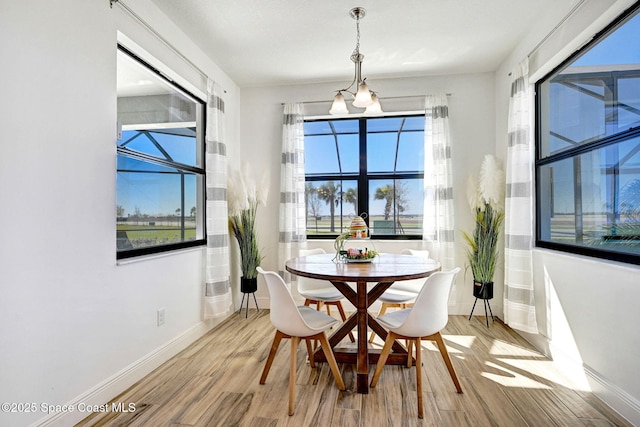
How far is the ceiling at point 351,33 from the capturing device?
8.16 feet

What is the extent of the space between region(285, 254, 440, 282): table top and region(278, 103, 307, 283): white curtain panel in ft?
3.77

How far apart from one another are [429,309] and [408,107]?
8.80ft

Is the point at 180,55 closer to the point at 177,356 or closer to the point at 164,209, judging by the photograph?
the point at 164,209

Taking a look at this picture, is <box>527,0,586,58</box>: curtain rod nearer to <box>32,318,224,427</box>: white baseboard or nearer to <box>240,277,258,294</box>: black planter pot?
<box>240,277,258,294</box>: black planter pot

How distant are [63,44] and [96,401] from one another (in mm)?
2005

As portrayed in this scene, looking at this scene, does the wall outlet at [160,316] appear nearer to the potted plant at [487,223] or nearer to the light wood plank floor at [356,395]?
the light wood plank floor at [356,395]

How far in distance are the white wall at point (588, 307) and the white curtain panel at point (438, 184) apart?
926 mm

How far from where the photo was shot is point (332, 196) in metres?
4.11

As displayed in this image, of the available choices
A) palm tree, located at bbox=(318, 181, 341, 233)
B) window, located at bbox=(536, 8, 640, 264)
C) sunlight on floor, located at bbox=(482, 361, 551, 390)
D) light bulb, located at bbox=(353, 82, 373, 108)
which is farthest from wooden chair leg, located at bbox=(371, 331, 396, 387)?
palm tree, located at bbox=(318, 181, 341, 233)

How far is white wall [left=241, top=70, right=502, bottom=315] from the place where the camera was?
12.2 ft

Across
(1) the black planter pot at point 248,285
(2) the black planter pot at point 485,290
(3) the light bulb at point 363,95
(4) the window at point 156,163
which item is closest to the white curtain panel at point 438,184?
(2) the black planter pot at point 485,290

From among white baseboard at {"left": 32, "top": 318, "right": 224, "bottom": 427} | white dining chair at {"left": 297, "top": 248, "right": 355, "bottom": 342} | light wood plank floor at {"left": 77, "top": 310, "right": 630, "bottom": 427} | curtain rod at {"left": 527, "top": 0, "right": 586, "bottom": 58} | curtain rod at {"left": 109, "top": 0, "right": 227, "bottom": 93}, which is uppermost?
curtain rod at {"left": 527, "top": 0, "right": 586, "bottom": 58}

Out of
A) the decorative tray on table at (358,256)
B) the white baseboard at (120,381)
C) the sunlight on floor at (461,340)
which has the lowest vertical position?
the sunlight on floor at (461,340)

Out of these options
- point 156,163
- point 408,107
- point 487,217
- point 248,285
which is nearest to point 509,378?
point 487,217
